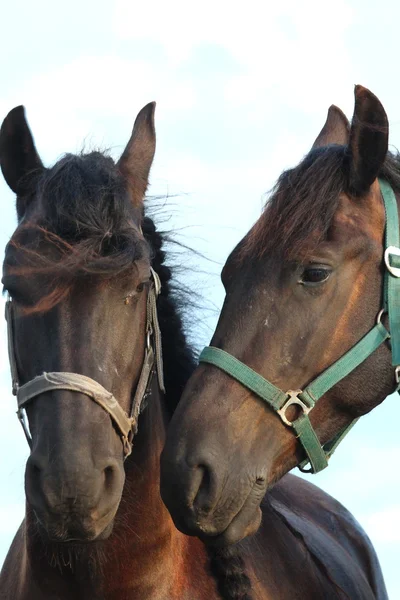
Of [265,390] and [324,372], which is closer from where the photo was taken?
[265,390]

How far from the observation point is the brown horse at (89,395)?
229 inches

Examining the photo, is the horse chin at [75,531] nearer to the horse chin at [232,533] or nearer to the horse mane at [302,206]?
the horse chin at [232,533]

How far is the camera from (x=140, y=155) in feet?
23.5

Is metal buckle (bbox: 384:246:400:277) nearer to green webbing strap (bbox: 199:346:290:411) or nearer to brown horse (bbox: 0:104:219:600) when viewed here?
green webbing strap (bbox: 199:346:290:411)

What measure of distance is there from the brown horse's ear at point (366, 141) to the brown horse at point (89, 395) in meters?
1.22

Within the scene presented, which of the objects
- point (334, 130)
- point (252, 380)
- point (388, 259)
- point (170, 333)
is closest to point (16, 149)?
point (170, 333)

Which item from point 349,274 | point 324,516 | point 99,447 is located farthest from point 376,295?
point 324,516

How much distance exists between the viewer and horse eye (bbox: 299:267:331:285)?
5.98 m

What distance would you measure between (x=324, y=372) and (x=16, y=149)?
238 cm

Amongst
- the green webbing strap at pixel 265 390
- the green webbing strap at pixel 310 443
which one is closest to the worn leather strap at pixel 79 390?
the green webbing strap at pixel 265 390

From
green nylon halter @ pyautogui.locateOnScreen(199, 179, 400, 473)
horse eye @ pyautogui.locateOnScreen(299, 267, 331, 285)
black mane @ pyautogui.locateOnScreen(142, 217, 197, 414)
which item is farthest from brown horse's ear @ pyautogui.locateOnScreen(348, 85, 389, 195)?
black mane @ pyautogui.locateOnScreen(142, 217, 197, 414)

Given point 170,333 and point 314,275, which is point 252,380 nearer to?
point 314,275

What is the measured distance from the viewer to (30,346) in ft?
20.4

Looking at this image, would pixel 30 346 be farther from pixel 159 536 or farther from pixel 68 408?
pixel 159 536
